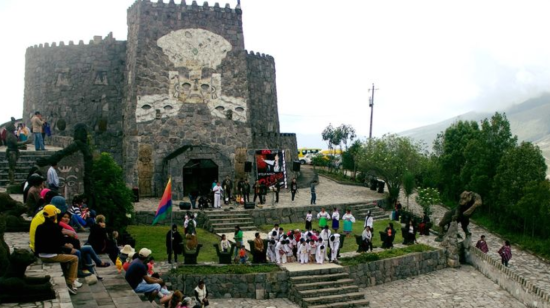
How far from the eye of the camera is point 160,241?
77.0 ft

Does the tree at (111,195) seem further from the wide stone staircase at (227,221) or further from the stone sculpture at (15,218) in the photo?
the stone sculpture at (15,218)

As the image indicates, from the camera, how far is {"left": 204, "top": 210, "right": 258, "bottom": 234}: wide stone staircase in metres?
26.2

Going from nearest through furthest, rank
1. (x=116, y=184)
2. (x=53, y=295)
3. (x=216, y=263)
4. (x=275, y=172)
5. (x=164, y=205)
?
(x=53, y=295), (x=164, y=205), (x=216, y=263), (x=116, y=184), (x=275, y=172)

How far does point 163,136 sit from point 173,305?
20.5m

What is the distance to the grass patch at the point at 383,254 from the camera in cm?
2182

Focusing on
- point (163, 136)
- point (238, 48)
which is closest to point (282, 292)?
point (163, 136)

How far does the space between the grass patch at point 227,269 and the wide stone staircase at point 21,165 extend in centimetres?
895

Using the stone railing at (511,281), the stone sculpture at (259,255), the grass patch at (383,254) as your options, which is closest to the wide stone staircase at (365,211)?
the grass patch at (383,254)

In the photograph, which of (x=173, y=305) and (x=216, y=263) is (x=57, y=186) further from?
(x=173, y=305)

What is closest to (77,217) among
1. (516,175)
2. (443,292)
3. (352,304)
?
(352,304)

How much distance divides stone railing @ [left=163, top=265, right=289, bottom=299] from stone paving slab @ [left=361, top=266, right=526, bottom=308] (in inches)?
129

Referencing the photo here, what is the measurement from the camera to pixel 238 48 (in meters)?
33.9

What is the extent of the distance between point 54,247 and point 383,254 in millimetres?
14852

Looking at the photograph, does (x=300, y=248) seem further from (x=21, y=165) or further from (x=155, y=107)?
(x=155, y=107)
